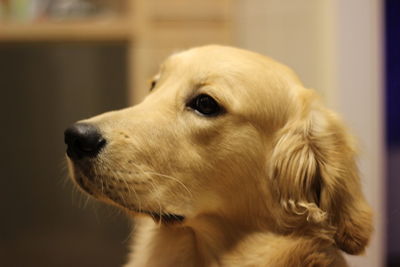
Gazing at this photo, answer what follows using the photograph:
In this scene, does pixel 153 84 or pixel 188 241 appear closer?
pixel 188 241

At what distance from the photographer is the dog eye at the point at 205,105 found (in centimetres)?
104

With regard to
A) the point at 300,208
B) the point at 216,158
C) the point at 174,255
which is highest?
the point at 216,158

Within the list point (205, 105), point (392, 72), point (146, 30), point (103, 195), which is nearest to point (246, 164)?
point (205, 105)

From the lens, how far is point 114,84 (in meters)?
2.18

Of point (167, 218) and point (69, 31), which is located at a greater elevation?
point (69, 31)

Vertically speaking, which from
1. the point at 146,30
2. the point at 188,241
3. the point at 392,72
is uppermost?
the point at 146,30

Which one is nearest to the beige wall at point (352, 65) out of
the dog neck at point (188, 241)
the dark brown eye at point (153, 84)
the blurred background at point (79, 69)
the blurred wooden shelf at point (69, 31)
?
the blurred background at point (79, 69)

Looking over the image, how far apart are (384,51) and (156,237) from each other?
3.06ft

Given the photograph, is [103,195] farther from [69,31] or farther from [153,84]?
[69,31]

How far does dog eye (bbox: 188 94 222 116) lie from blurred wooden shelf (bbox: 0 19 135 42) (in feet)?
3.76

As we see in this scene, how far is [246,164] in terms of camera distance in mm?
1060

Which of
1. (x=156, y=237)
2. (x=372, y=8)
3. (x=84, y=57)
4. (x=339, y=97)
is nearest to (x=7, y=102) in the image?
(x=84, y=57)

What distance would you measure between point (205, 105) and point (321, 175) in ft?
0.95

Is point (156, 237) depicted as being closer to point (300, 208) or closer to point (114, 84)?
point (300, 208)
